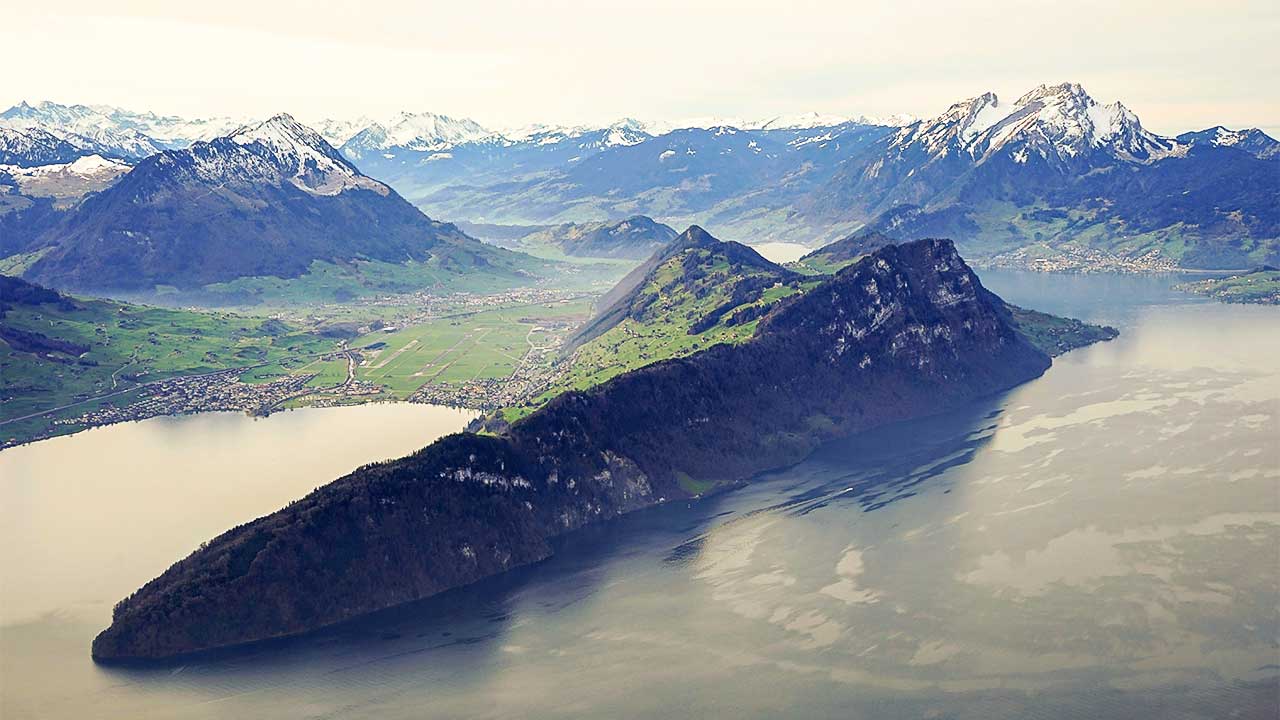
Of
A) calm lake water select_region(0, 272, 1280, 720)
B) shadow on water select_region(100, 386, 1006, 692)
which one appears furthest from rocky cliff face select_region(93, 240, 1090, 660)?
calm lake water select_region(0, 272, 1280, 720)

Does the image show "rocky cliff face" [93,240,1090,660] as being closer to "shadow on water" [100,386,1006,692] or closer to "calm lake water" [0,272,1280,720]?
"shadow on water" [100,386,1006,692]

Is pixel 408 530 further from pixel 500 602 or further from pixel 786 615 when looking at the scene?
pixel 786 615

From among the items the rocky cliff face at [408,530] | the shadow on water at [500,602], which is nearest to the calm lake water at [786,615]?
the shadow on water at [500,602]

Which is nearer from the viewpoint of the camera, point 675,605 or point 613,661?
point 613,661

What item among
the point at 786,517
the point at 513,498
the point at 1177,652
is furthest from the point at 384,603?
the point at 1177,652

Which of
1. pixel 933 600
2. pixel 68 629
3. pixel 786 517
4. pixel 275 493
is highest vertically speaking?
pixel 275 493

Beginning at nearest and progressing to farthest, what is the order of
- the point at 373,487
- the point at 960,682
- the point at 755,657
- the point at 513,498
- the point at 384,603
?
the point at 960,682 → the point at 755,657 → the point at 384,603 → the point at 373,487 → the point at 513,498

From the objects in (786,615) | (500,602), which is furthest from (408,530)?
(786,615)

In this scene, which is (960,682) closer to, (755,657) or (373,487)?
(755,657)
